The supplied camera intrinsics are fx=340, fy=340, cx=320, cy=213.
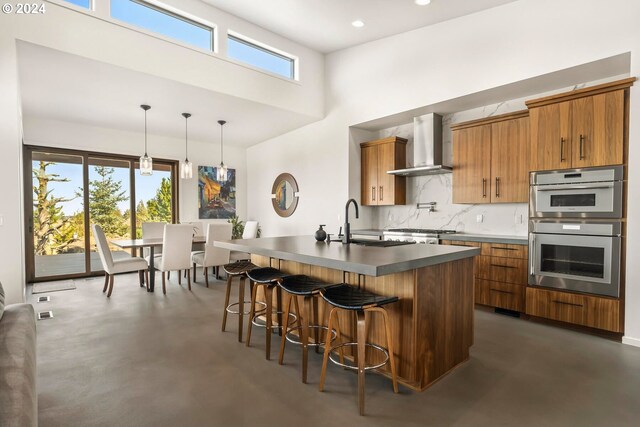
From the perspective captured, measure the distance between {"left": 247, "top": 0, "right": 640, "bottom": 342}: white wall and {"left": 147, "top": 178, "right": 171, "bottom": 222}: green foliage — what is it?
2.04m

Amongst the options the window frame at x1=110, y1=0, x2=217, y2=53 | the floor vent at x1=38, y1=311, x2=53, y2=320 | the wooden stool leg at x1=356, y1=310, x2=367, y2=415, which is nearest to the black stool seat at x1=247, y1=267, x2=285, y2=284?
the wooden stool leg at x1=356, y1=310, x2=367, y2=415

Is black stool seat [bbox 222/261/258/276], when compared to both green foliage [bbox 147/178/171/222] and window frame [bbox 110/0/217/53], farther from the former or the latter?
green foliage [bbox 147/178/171/222]

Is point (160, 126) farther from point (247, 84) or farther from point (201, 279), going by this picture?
A: point (201, 279)

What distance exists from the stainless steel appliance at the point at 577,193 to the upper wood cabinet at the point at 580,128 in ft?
0.27

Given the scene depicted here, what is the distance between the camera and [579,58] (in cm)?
331

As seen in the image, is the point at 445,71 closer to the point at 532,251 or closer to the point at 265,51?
the point at 532,251

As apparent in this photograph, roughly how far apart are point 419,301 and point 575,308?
7.19ft

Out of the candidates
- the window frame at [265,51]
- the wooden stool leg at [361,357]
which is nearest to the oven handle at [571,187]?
the wooden stool leg at [361,357]

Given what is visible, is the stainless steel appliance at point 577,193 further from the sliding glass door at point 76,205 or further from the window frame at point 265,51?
the sliding glass door at point 76,205

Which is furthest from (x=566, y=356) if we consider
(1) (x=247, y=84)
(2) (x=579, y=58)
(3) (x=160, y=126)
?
(3) (x=160, y=126)

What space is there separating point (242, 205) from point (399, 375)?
6.44 metres

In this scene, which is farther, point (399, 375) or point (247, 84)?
point (247, 84)

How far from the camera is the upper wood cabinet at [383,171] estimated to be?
5.27 metres

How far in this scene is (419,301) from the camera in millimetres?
2215
